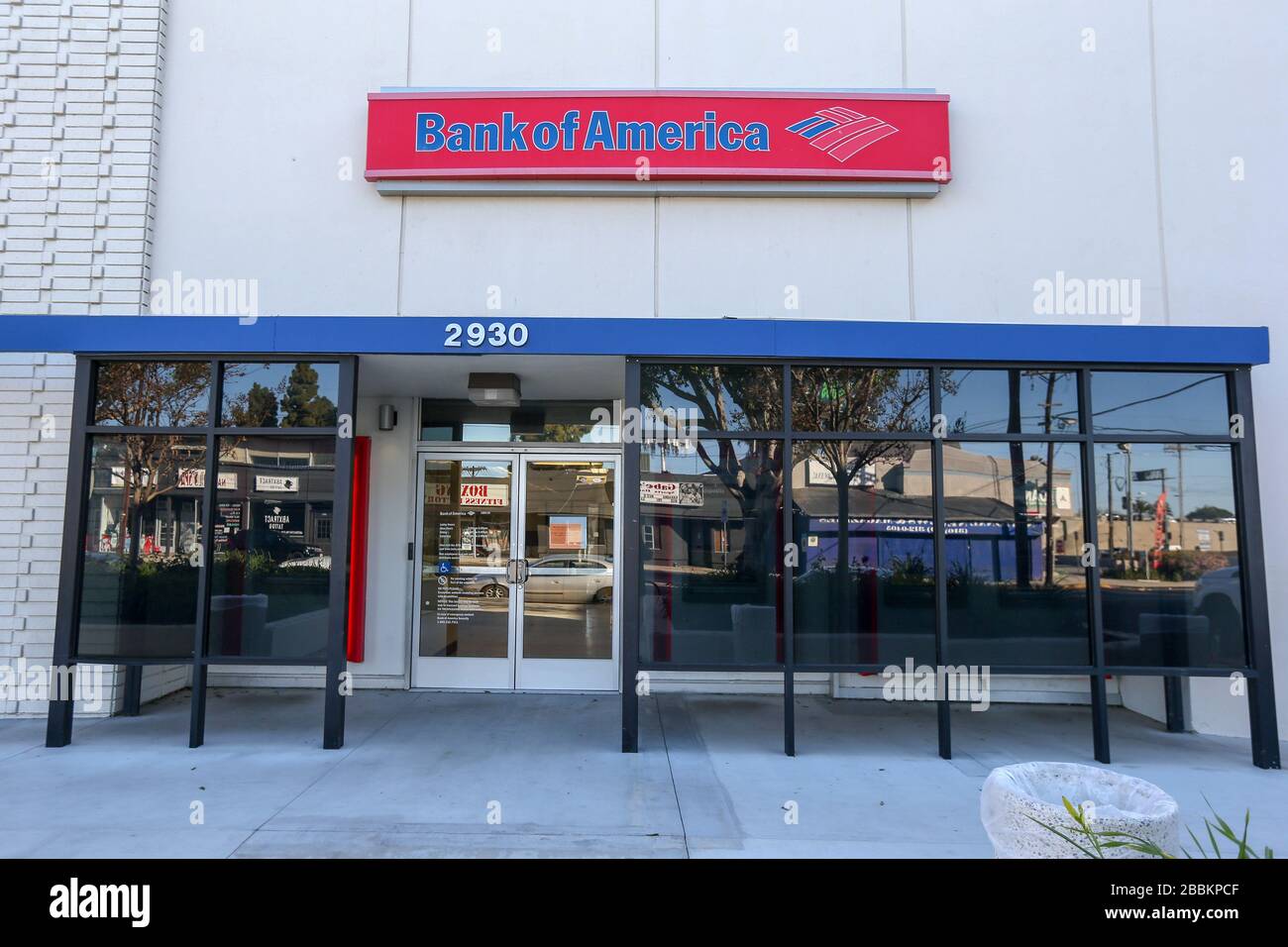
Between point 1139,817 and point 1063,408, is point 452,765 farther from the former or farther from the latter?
point 1063,408

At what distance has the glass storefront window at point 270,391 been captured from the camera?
631 centimetres

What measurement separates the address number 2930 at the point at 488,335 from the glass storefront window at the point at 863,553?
8.13 ft

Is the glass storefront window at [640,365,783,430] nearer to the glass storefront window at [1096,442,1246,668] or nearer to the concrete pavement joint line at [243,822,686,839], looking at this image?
the glass storefront window at [1096,442,1246,668]

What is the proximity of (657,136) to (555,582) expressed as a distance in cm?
460

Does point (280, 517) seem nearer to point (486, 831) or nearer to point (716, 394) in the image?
point (486, 831)

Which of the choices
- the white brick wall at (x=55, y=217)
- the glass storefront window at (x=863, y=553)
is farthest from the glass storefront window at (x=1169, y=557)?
the white brick wall at (x=55, y=217)

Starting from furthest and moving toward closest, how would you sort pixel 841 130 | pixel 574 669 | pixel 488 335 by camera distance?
pixel 574 669 < pixel 841 130 < pixel 488 335

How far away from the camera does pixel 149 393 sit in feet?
20.8

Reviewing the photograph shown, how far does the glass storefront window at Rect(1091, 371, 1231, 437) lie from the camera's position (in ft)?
20.5

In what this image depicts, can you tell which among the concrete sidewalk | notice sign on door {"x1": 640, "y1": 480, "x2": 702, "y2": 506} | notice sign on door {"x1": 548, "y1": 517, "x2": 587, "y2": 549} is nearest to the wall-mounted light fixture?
notice sign on door {"x1": 548, "y1": 517, "x2": 587, "y2": 549}

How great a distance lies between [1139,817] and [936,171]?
5.67 meters

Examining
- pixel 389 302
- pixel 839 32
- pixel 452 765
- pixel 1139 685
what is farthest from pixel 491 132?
pixel 1139 685

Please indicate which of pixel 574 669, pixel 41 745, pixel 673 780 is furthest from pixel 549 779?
pixel 41 745

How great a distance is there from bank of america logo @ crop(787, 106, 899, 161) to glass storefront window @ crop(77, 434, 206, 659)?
19.9 feet
